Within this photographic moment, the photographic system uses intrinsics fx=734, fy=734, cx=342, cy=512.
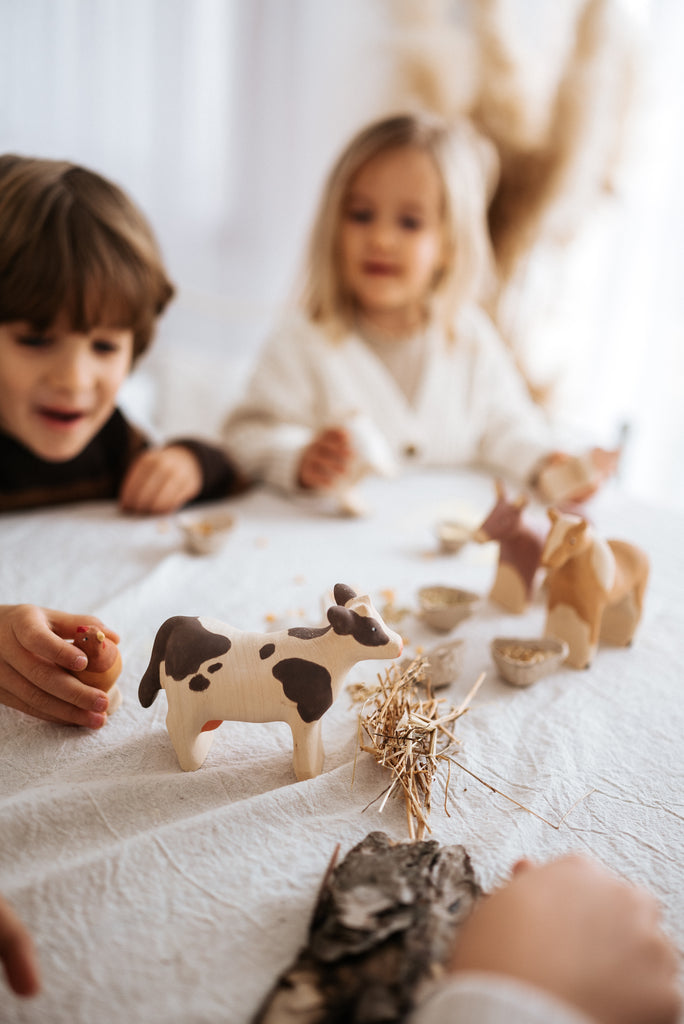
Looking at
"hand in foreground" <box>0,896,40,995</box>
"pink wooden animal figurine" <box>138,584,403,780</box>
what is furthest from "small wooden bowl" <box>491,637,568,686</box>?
"hand in foreground" <box>0,896,40,995</box>

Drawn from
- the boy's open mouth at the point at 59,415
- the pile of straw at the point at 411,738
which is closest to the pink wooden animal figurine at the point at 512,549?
the pile of straw at the point at 411,738

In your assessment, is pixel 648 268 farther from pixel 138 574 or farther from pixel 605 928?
pixel 605 928

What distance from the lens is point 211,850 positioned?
51 cm

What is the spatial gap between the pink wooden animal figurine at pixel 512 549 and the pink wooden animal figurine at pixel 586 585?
0.24ft

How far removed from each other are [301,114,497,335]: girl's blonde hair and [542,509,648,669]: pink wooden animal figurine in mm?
762

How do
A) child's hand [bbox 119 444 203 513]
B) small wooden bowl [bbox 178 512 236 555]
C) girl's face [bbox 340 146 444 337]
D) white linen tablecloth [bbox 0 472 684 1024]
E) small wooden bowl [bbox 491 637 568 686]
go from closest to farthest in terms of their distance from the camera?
white linen tablecloth [bbox 0 472 684 1024] < small wooden bowl [bbox 491 637 568 686] < small wooden bowl [bbox 178 512 236 555] < child's hand [bbox 119 444 203 513] < girl's face [bbox 340 146 444 337]

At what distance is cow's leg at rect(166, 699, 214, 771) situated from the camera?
0.56 meters

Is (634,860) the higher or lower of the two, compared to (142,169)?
lower

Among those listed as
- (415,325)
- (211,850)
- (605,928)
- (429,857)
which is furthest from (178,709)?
(415,325)

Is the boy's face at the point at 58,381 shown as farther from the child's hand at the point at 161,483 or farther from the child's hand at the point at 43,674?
the child's hand at the point at 43,674

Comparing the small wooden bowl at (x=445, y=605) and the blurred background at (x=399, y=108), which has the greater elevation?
the blurred background at (x=399, y=108)

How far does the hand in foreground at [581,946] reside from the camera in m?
0.36

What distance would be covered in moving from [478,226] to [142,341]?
0.70m

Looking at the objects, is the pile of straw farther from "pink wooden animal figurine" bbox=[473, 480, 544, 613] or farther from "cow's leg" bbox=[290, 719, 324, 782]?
"pink wooden animal figurine" bbox=[473, 480, 544, 613]
